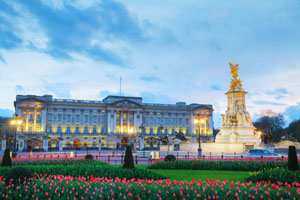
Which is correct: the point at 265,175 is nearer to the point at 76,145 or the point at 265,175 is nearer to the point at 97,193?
the point at 97,193

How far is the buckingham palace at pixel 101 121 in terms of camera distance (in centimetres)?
8994

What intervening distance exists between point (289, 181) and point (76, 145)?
86.0 meters

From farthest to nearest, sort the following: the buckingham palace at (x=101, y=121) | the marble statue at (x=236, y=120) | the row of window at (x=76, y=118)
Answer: the row of window at (x=76, y=118)
the buckingham palace at (x=101, y=121)
the marble statue at (x=236, y=120)

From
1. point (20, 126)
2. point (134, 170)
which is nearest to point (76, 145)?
point (20, 126)

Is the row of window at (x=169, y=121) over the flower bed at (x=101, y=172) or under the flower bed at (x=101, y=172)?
over

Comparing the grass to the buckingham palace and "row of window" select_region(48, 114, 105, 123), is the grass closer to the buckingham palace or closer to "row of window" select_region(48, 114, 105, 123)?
the buckingham palace

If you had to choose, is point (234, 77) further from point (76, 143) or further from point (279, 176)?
point (76, 143)

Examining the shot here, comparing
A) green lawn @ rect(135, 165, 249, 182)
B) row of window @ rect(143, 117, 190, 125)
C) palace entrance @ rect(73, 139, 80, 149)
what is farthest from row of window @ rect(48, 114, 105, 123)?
green lawn @ rect(135, 165, 249, 182)

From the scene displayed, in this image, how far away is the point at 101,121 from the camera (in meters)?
99.1

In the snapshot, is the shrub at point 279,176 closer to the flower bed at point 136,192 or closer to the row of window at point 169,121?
the flower bed at point 136,192

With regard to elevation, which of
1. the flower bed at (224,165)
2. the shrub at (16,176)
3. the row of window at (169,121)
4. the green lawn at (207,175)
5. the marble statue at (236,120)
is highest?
the row of window at (169,121)

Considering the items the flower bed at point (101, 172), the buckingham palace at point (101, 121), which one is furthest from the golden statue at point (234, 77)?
the buckingham palace at point (101, 121)

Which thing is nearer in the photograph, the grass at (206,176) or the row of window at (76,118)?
the grass at (206,176)

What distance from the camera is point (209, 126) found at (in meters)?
108
